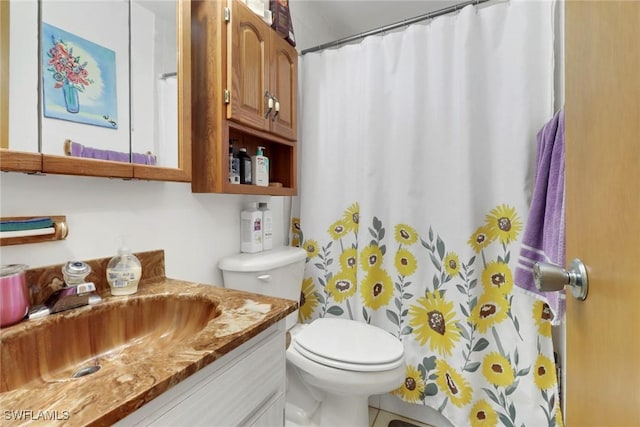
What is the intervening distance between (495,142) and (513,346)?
84 cm

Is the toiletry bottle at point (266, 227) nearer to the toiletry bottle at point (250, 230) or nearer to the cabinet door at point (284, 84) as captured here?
the toiletry bottle at point (250, 230)

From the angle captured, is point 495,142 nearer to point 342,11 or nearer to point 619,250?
point 619,250

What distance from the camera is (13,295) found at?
57 cm

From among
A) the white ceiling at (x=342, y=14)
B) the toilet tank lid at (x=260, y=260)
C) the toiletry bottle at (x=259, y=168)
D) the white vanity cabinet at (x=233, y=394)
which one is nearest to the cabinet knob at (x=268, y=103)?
the toiletry bottle at (x=259, y=168)

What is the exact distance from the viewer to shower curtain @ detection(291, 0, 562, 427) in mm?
1173

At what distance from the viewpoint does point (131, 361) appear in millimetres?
476

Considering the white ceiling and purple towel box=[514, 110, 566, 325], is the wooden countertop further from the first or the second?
the white ceiling

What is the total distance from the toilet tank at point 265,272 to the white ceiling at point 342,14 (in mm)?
1205

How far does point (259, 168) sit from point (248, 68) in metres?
0.38

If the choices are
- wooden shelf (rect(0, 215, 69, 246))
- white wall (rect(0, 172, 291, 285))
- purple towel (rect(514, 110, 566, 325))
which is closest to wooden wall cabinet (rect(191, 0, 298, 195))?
white wall (rect(0, 172, 291, 285))

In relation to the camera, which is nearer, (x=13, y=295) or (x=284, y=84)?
(x=13, y=295)

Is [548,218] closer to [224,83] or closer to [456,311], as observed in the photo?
[456,311]

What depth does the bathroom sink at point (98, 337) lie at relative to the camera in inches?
21.4

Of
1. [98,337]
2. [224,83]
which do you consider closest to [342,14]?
[224,83]
